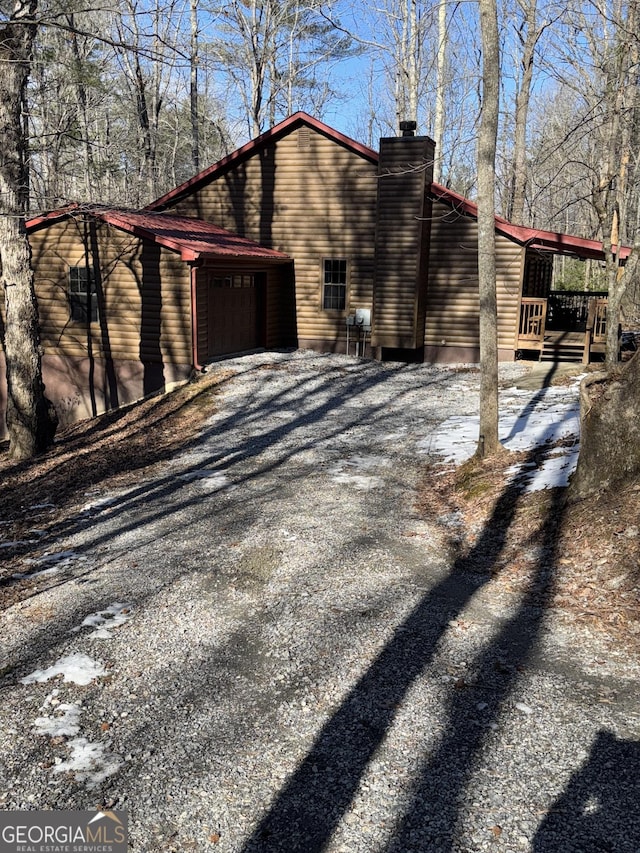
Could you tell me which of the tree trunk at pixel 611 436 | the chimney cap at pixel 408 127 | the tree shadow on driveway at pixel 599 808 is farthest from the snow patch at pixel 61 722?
the chimney cap at pixel 408 127

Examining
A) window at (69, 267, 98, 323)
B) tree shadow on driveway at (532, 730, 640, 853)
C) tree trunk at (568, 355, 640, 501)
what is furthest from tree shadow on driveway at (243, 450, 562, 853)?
window at (69, 267, 98, 323)

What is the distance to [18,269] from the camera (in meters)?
13.6

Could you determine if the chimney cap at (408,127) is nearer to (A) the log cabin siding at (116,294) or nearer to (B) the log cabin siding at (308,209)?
(B) the log cabin siding at (308,209)

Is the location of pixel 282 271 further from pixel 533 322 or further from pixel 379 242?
pixel 533 322

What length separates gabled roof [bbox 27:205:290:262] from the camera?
1609 cm

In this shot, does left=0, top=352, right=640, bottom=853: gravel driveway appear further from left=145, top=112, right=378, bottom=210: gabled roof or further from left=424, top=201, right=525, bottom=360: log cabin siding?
left=145, top=112, right=378, bottom=210: gabled roof

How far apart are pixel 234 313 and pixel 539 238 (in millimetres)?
8551

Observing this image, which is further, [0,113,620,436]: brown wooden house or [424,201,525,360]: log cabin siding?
[424,201,525,360]: log cabin siding

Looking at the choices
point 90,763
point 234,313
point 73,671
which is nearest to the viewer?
point 90,763

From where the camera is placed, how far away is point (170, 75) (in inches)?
1371

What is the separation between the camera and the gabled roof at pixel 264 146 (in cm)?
1938

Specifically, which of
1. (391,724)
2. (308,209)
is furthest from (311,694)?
(308,209)

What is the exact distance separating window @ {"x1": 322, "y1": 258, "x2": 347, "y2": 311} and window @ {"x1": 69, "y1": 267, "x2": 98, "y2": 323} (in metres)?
6.73

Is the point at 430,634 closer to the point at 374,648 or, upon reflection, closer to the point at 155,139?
the point at 374,648
